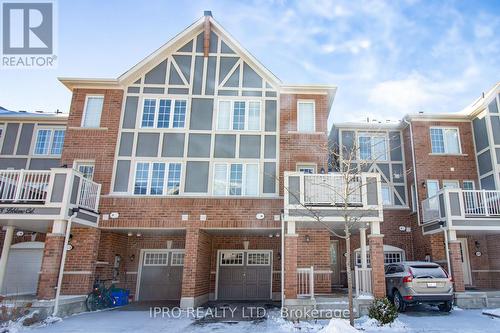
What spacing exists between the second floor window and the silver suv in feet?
29.6

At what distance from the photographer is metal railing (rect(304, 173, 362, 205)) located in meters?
12.1

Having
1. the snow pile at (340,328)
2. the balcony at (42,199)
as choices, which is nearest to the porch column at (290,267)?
the snow pile at (340,328)

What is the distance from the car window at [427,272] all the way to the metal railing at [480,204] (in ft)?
12.4

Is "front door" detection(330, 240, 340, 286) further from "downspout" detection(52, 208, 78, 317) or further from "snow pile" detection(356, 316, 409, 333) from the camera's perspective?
"downspout" detection(52, 208, 78, 317)

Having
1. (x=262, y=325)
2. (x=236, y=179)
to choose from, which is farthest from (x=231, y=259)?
(x=262, y=325)

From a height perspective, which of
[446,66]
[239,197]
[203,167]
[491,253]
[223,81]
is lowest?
[491,253]

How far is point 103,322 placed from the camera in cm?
1053

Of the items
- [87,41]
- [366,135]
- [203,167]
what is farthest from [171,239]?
[366,135]

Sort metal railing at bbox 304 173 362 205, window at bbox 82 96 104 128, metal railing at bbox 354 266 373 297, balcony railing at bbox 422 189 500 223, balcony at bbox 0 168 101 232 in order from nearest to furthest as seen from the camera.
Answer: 1. balcony at bbox 0 168 101 232
2. metal railing at bbox 354 266 373 297
3. metal railing at bbox 304 173 362 205
4. balcony railing at bbox 422 189 500 223
5. window at bbox 82 96 104 128

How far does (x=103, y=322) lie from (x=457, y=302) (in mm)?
12511

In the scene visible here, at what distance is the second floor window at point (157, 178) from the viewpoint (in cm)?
1405

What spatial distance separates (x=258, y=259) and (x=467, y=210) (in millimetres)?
9099

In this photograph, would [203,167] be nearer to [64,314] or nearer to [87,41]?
[87,41]

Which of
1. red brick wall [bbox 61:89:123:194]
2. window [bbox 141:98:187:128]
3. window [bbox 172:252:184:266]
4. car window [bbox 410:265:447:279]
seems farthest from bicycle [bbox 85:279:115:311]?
car window [bbox 410:265:447:279]
